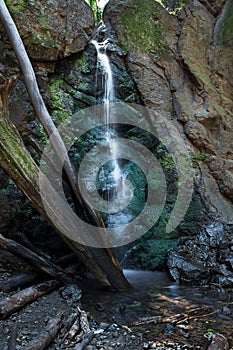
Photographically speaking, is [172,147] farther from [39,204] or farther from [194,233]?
[39,204]

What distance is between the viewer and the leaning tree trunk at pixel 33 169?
4.78 meters

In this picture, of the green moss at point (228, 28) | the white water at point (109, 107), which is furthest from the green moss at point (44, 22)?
the green moss at point (228, 28)

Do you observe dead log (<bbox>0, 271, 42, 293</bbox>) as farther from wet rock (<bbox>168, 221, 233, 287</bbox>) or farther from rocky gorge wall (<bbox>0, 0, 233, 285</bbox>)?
wet rock (<bbox>168, 221, 233, 287</bbox>)

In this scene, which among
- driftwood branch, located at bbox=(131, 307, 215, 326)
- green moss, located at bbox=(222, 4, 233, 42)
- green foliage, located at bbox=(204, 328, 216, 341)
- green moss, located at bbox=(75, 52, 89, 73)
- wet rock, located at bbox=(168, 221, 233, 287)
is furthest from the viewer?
green moss, located at bbox=(222, 4, 233, 42)

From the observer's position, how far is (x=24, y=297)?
4039 millimetres

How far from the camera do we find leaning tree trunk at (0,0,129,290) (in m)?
4.78

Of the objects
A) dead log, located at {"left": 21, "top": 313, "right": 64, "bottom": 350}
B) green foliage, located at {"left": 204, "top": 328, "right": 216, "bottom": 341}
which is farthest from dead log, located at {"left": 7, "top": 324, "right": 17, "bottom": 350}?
green foliage, located at {"left": 204, "top": 328, "right": 216, "bottom": 341}

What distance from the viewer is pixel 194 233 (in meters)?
6.93

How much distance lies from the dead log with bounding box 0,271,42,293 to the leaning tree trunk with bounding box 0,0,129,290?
2.55 feet

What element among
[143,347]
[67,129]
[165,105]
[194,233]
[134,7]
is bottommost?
[143,347]

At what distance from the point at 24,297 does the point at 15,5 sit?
7.02 meters

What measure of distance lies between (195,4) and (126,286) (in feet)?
31.4

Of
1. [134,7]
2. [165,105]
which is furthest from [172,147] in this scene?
[134,7]

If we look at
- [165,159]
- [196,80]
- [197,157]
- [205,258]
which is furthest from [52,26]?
[205,258]
